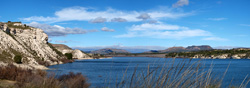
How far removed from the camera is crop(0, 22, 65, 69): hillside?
177 ft

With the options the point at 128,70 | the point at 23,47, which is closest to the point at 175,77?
the point at 128,70

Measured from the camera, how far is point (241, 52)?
158 m

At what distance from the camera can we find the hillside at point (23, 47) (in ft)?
177

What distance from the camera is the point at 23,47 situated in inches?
2741

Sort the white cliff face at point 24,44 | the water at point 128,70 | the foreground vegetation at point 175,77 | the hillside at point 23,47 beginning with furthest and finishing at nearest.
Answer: the white cliff face at point 24,44, the hillside at point 23,47, the water at point 128,70, the foreground vegetation at point 175,77

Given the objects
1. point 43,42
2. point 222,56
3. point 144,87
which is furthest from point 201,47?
point 222,56

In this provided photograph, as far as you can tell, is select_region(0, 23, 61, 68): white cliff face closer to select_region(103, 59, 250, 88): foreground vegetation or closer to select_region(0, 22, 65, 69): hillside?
select_region(0, 22, 65, 69): hillside

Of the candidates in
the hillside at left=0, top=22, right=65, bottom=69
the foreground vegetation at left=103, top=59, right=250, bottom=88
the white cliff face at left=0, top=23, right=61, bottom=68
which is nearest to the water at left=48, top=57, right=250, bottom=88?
the foreground vegetation at left=103, top=59, right=250, bottom=88

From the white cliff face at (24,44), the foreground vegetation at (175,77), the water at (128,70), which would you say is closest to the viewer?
the foreground vegetation at (175,77)

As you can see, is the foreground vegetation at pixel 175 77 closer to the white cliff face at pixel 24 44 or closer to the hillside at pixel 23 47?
the hillside at pixel 23 47

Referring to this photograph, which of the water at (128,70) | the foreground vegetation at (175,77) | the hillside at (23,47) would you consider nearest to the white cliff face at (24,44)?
the hillside at (23,47)

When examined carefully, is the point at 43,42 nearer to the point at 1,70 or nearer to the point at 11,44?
the point at 11,44

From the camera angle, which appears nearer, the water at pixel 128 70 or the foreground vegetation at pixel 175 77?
the foreground vegetation at pixel 175 77

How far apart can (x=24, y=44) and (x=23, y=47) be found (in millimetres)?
6732
